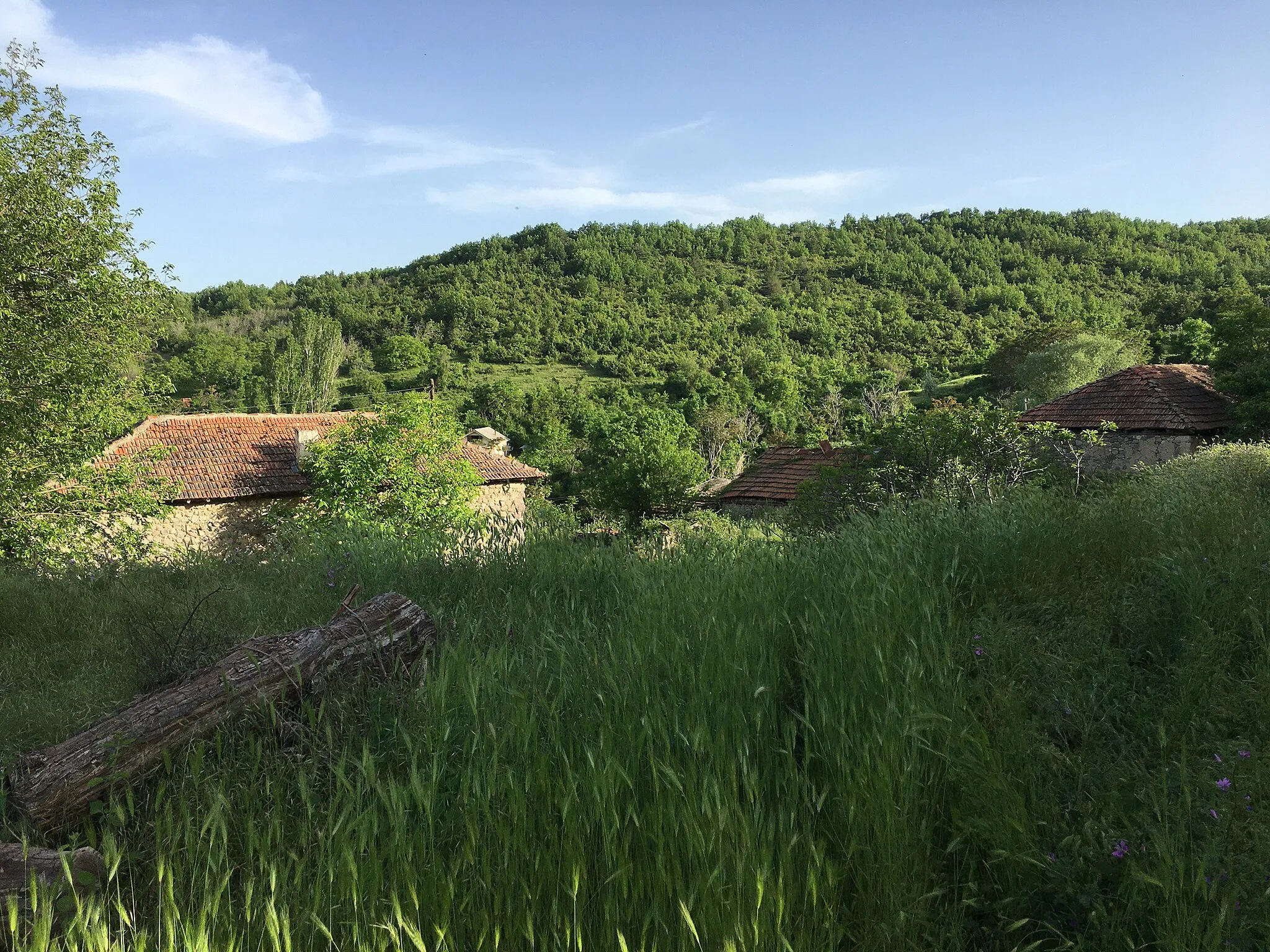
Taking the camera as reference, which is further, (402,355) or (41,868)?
(402,355)

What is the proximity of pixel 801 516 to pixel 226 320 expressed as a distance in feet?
300

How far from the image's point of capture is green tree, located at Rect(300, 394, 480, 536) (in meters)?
22.1

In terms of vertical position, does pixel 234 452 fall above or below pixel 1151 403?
below

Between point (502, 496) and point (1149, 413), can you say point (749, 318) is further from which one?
point (1149, 413)

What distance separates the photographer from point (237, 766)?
268 cm

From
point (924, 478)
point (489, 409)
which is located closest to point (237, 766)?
point (924, 478)

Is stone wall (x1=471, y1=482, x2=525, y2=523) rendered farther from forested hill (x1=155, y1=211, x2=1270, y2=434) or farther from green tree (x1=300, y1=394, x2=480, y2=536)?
forested hill (x1=155, y1=211, x2=1270, y2=434)

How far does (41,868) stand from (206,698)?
966 mm

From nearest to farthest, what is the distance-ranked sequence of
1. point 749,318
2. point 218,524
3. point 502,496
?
point 218,524, point 502,496, point 749,318

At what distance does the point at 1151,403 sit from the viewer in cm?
2453

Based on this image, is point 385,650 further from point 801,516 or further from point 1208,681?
point 801,516

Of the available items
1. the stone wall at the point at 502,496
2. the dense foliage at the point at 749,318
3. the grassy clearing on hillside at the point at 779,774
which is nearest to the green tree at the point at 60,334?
the grassy clearing on hillside at the point at 779,774

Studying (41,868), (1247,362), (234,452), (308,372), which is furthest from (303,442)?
(308,372)

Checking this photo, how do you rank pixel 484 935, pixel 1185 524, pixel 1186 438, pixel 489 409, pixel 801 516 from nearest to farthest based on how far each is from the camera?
pixel 484 935 → pixel 1185 524 → pixel 801 516 → pixel 1186 438 → pixel 489 409
